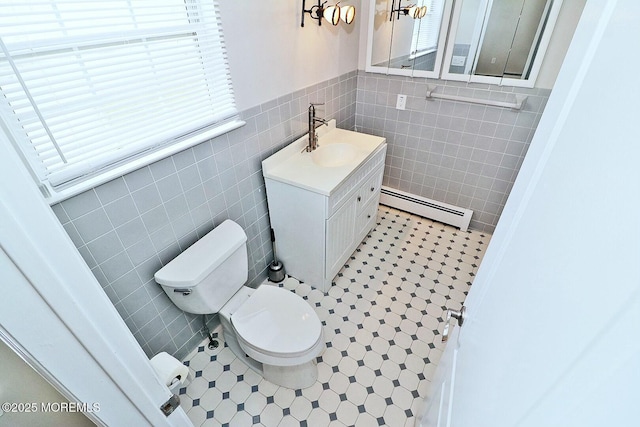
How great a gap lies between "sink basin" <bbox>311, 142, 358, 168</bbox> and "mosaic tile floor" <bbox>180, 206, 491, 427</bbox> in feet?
2.44

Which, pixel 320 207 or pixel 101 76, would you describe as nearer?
pixel 101 76

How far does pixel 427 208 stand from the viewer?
8.52 feet

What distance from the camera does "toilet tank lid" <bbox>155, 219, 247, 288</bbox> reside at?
129 centimetres

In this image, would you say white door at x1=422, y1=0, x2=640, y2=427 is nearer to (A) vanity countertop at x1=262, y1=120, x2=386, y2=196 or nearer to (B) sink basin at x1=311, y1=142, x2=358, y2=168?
(A) vanity countertop at x1=262, y1=120, x2=386, y2=196

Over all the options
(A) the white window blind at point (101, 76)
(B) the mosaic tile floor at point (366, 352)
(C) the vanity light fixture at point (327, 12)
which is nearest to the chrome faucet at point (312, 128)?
(C) the vanity light fixture at point (327, 12)

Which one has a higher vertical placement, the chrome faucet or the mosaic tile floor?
the chrome faucet

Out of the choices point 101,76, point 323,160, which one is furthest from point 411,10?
point 101,76

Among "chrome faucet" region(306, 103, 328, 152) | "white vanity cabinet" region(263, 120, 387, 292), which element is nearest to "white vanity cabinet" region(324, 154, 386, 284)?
"white vanity cabinet" region(263, 120, 387, 292)

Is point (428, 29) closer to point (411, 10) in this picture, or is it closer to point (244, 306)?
point (411, 10)

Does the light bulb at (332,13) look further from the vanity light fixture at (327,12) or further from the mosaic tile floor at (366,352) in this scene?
the mosaic tile floor at (366,352)

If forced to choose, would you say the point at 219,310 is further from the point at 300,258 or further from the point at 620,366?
the point at 620,366

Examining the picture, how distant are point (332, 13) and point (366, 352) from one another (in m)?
1.96

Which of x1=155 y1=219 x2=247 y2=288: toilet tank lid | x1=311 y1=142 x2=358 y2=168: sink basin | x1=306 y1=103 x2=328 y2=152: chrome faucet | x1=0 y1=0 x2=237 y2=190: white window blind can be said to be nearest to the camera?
x1=0 y1=0 x2=237 y2=190: white window blind

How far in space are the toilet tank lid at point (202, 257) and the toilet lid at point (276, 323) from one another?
0.30m
